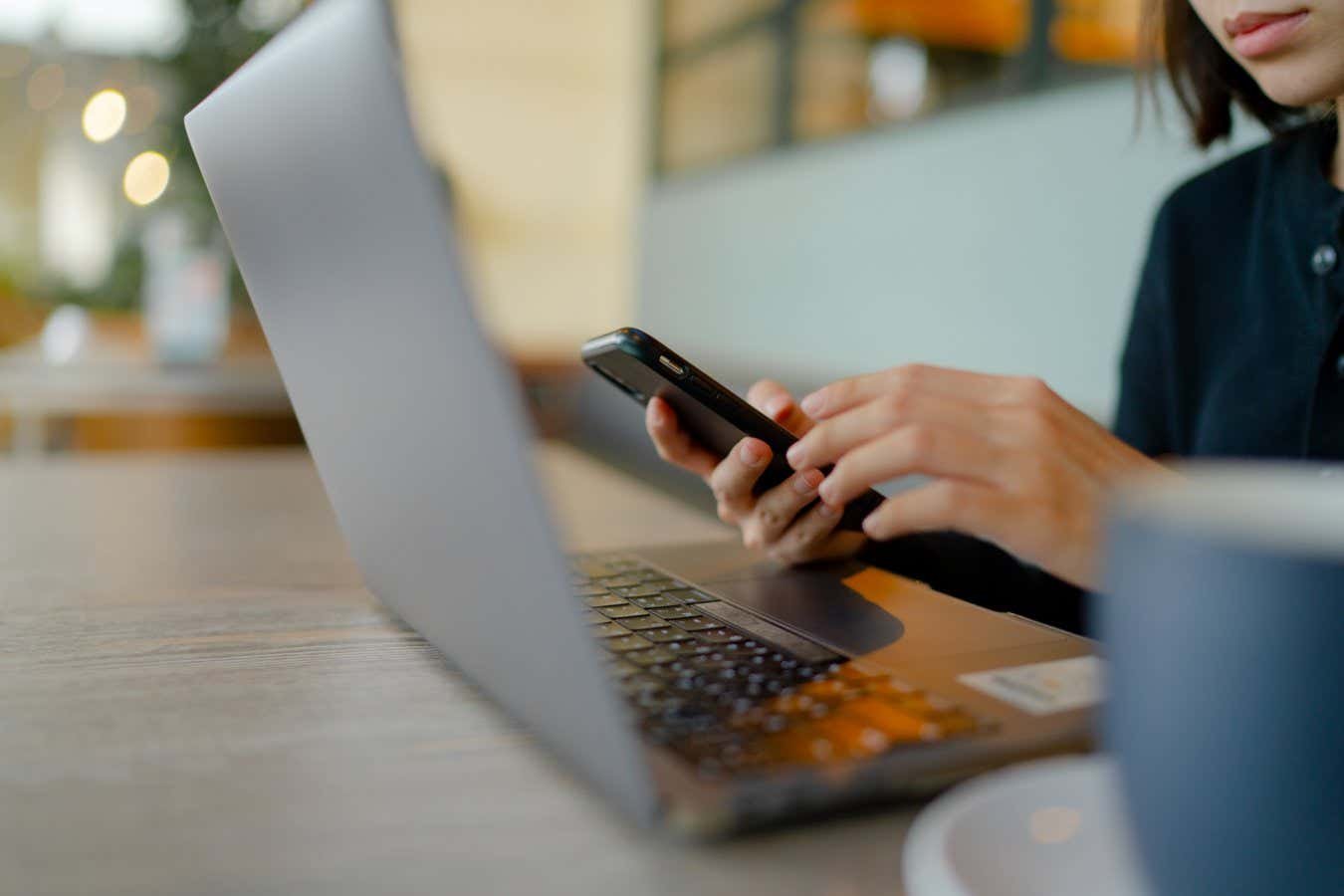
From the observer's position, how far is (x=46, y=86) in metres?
4.77

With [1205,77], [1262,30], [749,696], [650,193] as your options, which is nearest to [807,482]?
[749,696]

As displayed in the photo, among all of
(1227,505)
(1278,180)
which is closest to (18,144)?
(1278,180)

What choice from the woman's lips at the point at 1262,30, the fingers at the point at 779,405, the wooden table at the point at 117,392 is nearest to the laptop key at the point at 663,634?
the fingers at the point at 779,405

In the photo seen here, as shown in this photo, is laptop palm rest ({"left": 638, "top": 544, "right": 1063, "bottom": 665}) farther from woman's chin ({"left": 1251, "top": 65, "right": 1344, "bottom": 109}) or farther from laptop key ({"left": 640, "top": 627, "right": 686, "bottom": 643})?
woman's chin ({"left": 1251, "top": 65, "right": 1344, "bottom": 109})

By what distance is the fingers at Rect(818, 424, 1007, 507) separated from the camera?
50 cm

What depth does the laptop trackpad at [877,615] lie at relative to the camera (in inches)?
20.7

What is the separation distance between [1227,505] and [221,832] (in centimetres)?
31

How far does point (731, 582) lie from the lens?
26.2 inches

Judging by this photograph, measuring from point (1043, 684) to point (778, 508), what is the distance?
0.25 m

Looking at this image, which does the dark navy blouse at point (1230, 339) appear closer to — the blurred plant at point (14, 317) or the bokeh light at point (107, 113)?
the blurred plant at point (14, 317)

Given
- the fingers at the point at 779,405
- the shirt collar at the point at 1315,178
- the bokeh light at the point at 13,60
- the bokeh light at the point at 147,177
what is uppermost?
the bokeh light at the point at 13,60

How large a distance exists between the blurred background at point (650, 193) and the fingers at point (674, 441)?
23cm

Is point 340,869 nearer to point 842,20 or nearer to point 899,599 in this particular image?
point 899,599

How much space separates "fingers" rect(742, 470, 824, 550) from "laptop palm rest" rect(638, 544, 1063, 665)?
0.8 inches
